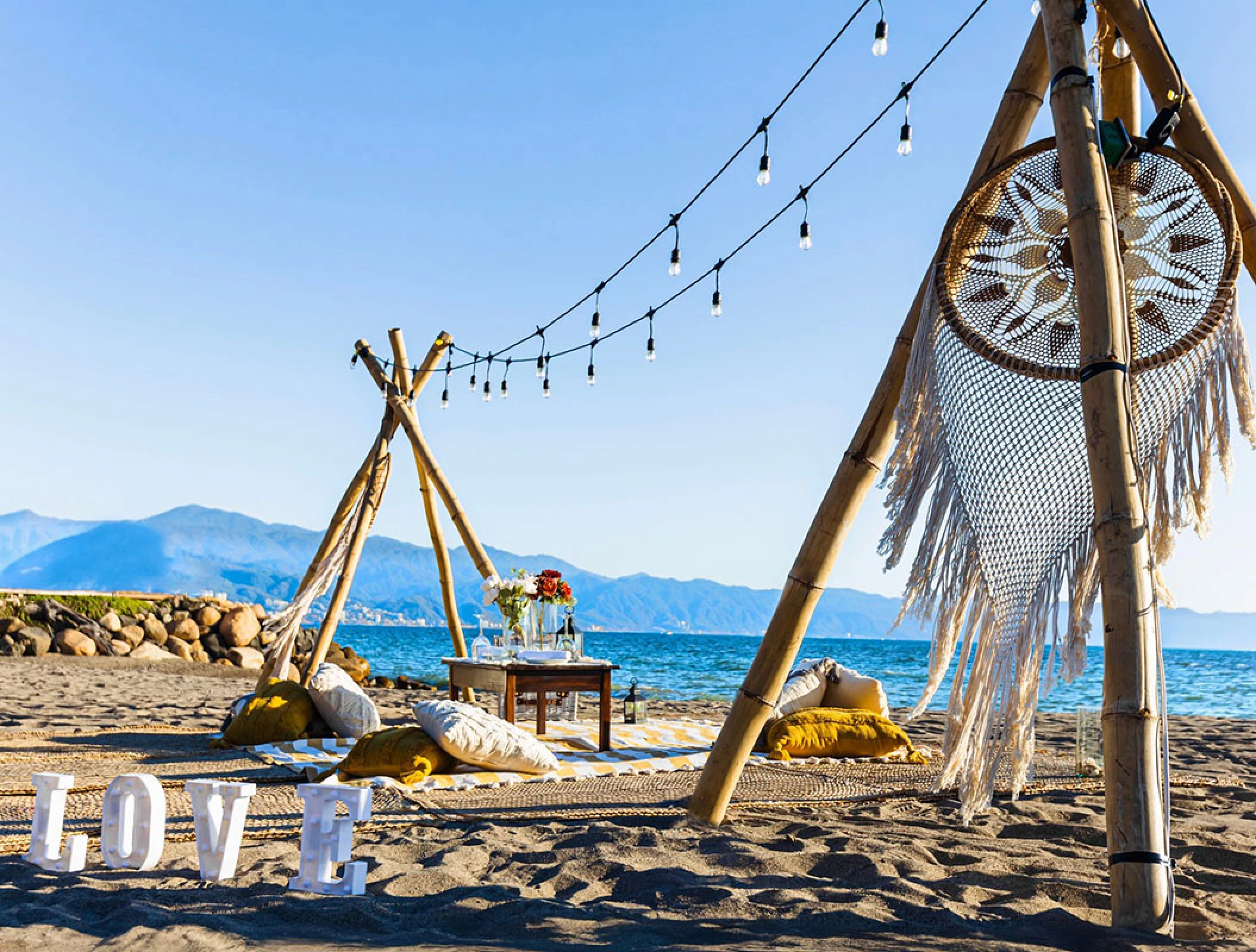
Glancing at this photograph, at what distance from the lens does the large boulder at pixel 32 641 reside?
42.1 ft

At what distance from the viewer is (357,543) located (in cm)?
727

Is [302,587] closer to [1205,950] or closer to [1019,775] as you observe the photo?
[1019,775]

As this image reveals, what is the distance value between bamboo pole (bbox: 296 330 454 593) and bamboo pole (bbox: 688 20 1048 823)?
4.44 metres

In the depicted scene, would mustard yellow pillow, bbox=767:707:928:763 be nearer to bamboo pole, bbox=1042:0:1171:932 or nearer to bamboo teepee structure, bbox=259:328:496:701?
bamboo teepee structure, bbox=259:328:496:701

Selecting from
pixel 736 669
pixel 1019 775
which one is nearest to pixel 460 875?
pixel 1019 775

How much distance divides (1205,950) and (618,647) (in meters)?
42.8

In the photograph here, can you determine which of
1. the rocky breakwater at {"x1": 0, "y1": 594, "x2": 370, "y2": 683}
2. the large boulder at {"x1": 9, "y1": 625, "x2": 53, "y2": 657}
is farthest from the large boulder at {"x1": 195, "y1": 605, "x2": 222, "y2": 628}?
the large boulder at {"x1": 9, "y1": 625, "x2": 53, "y2": 657}

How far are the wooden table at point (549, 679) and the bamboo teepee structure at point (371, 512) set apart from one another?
140cm

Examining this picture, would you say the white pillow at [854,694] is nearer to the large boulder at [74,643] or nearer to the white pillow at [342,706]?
the white pillow at [342,706]

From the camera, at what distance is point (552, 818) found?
11.8ft

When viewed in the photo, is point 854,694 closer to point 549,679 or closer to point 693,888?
point 549,679

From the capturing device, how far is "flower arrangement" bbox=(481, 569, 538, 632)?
6.11m

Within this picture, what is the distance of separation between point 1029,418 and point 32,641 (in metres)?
13.4

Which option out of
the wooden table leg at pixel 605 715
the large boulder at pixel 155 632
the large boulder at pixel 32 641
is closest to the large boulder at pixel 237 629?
the large boulder at pixel 155 632
